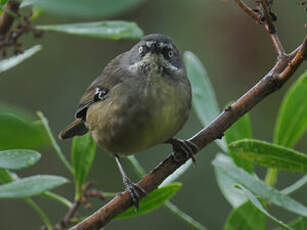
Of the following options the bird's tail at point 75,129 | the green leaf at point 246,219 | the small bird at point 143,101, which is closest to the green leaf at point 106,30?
the small bird at point 143,101

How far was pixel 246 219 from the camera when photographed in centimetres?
283

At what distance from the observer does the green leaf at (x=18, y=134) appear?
8.61 feet

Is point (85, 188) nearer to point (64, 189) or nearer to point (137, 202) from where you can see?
point (137, 202)

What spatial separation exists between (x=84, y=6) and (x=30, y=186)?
3.05 feet

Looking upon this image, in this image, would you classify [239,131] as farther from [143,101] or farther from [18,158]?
[18,158]

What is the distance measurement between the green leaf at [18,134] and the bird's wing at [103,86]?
1.35 meters

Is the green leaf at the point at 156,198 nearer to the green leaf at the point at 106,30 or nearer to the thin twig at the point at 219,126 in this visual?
the thin twig at the point at 219,126

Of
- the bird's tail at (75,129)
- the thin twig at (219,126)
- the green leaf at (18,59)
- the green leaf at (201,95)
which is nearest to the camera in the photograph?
the thin twig at (219,126)

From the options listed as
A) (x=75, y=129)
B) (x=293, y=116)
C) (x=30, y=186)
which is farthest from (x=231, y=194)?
(x=75, y=129)

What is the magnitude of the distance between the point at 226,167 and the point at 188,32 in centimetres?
329

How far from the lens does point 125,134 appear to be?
12.5ft

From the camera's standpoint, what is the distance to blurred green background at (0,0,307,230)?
18.0 feet

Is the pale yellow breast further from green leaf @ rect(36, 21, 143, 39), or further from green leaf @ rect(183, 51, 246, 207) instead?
green leaf @ rect(36, 21, 143, 39)

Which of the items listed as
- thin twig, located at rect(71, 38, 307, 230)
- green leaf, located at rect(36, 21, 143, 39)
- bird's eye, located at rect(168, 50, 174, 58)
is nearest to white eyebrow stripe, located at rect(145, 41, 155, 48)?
bird's eye, located at rect(168, 50, 174, 58)
